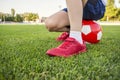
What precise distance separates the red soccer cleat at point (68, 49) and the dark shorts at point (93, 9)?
45 centimetres

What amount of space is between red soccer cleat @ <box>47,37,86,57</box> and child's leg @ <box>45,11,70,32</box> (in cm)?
58

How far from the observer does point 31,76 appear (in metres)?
1.30

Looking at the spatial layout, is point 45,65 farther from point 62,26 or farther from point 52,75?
point 62,26

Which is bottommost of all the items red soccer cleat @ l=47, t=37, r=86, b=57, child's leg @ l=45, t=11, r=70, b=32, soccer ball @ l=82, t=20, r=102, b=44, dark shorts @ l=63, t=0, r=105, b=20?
red soccer cleat @ l=47, t=37, r=86, b=57

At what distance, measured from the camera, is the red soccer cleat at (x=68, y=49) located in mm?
1827

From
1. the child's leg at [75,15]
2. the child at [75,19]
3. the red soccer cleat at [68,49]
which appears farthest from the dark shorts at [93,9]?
the red soccer cleat at [68,49]

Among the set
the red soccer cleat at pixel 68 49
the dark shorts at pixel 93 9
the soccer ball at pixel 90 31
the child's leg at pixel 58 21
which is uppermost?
the dark shorts at pixel 93 9

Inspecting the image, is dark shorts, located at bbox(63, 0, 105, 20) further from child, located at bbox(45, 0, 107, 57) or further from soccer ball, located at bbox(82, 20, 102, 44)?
soccer ball, located at bbox(82, 20, 102, 44)

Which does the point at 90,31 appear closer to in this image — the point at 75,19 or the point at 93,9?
the point at 93,9

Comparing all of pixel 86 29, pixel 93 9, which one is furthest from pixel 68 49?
pixel 86 29

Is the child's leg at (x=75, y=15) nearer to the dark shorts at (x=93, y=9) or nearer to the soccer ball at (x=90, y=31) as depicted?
the dark shorts at (x=93, y=9)

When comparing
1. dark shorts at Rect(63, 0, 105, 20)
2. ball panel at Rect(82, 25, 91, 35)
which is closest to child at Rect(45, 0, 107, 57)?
dark shorts at Rect(63, 0, 105, 20)

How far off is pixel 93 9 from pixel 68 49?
651mm

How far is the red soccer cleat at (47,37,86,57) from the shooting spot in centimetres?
183
